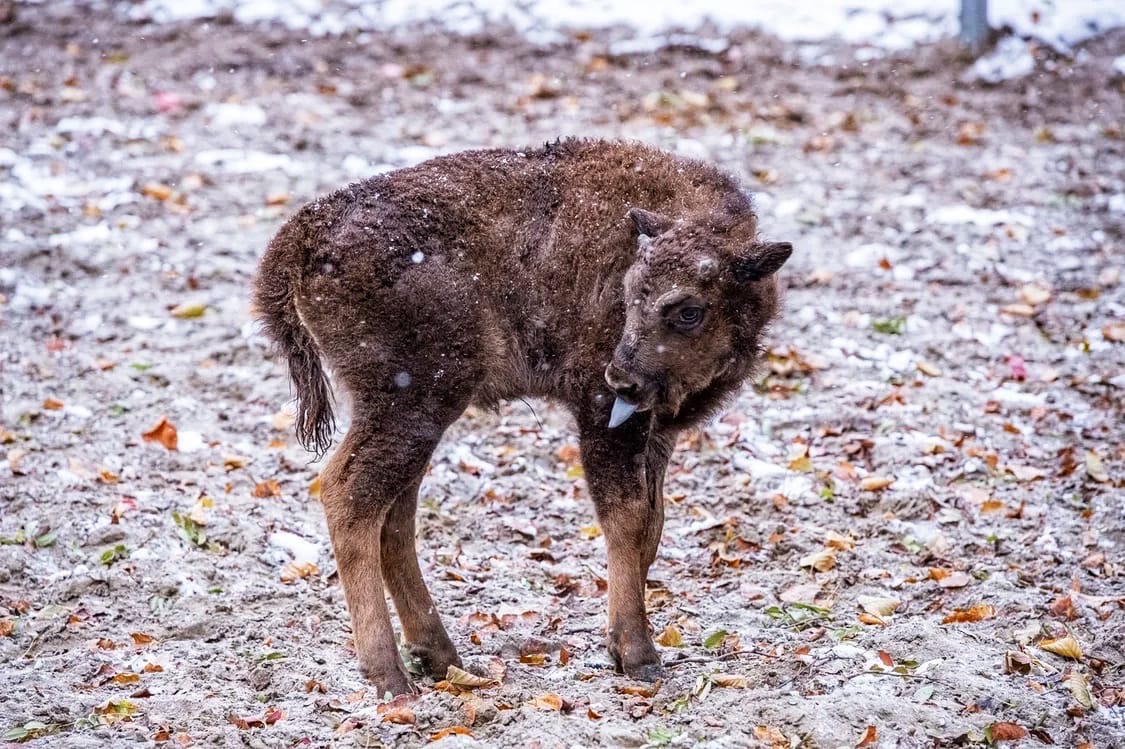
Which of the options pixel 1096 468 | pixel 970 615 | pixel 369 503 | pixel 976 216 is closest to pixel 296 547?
pixel 369 503

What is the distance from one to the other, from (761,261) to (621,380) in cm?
80

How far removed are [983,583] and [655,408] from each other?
2.01m

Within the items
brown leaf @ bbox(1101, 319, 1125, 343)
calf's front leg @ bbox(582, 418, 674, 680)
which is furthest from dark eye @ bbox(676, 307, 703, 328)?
brown leaf @ bbox(1101, 319, 1125, 343)

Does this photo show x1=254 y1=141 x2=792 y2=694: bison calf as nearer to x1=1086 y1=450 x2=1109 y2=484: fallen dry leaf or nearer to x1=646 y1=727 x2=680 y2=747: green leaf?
x1=646 y1=727 x2=680 y2=747: green leaf

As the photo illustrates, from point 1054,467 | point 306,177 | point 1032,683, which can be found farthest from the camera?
point 306,177

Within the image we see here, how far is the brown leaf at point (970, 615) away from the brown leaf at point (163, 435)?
451 centimetres

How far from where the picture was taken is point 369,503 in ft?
17.3

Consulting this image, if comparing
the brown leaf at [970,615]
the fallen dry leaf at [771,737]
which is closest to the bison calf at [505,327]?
the fallen dry leaf at [771,737]

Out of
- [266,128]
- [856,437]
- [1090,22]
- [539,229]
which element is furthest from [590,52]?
[539,229]

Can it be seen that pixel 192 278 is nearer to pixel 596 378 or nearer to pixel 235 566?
pixel 235 566

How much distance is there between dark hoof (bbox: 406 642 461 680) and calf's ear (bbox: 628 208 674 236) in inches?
80.0

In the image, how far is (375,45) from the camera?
13766 mm

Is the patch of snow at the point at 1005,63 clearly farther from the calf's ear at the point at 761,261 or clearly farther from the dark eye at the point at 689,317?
the dark eye at the point at 689,317

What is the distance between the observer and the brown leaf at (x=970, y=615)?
19.0 ft
